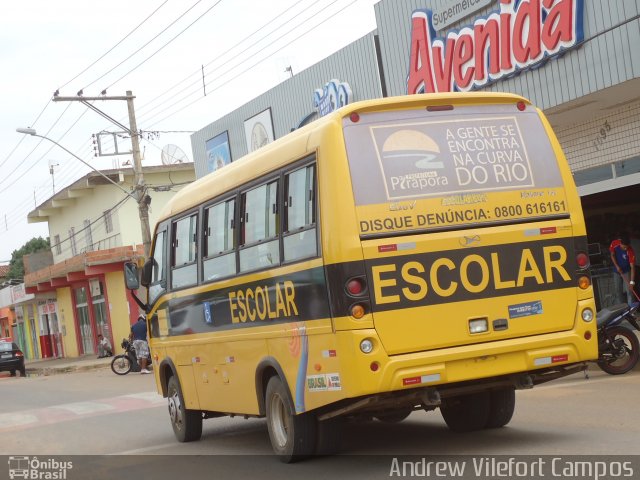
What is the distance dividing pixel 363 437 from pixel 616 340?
4.45 meters

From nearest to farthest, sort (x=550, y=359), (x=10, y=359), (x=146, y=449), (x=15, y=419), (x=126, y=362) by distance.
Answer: (x=550, y=359)
(x=146, y=449)
(x=15, y=419)
(x=126, y=362)
(x=10, y=359)

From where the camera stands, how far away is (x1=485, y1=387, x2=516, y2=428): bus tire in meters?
10.2

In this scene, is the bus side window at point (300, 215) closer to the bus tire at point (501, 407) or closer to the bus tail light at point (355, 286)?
the bus tail light at point (355, 286)

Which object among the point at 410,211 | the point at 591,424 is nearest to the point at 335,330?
the point at 410,211

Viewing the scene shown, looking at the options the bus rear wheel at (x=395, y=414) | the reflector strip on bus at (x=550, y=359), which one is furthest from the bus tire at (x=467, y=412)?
the reflector strip on bus at (x=550, y=359)

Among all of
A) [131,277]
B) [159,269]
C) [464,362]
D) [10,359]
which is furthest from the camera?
[10,359]

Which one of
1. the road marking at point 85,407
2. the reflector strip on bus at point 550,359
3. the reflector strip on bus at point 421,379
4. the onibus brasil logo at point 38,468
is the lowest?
the road marking at point 85,407

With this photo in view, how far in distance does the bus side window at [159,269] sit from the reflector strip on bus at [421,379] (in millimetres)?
5118

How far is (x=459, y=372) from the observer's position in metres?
8.38

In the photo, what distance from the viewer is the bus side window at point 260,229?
31.2 ft

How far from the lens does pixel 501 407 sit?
10.3 m

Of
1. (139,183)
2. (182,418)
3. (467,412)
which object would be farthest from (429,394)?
(139,183)

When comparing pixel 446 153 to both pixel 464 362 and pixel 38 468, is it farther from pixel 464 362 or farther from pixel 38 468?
pixel 38 468

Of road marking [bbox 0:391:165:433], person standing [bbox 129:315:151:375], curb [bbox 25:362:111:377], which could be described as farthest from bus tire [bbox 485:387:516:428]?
curb [bbox 25:362:111:377]
